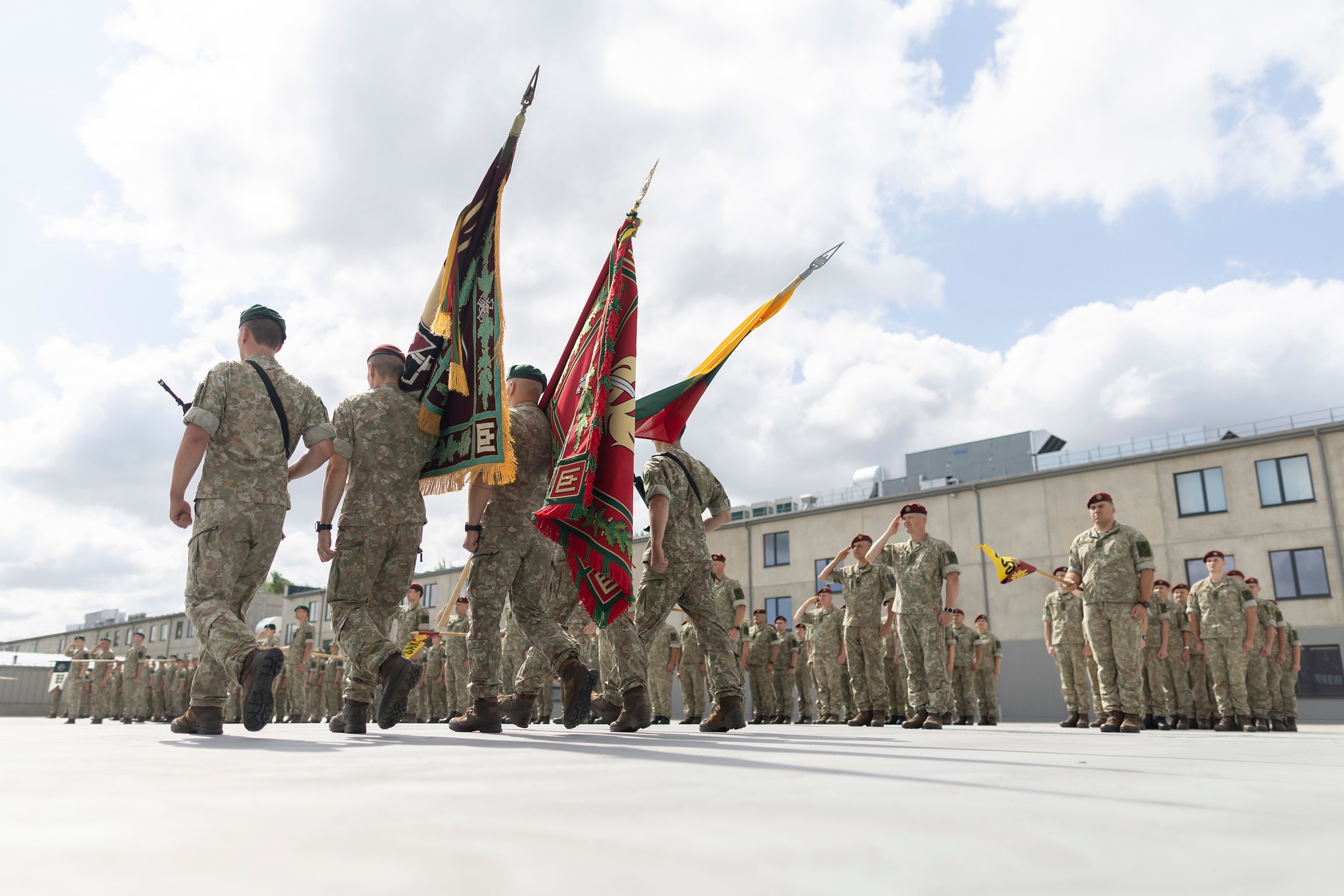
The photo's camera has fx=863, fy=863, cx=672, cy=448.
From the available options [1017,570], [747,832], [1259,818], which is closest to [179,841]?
[747,832]

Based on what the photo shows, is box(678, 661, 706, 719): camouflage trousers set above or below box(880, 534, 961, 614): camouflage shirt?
below

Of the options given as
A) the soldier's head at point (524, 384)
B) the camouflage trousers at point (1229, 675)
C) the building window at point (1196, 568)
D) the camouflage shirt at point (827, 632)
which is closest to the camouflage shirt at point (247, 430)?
the soldier's head at point (524, 384)

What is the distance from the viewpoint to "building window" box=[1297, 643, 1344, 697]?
21.3 metres

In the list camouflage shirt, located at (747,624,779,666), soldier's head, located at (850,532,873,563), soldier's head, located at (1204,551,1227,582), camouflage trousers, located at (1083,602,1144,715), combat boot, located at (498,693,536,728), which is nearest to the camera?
combat boot, located at (498,693,536,728)

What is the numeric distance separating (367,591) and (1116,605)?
19.3 feet

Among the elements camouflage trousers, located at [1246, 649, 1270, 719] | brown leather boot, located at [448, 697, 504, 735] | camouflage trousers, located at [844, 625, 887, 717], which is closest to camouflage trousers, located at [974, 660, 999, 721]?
camouflage trousers, located at [1246, 649, 1270, 719]

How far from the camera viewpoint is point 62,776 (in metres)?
2.04

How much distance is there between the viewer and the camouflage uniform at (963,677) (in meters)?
11.6

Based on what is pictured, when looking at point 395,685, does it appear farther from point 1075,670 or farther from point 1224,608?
point 1224,608

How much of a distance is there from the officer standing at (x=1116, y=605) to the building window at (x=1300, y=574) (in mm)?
19433

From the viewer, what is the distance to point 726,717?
5.32 meters

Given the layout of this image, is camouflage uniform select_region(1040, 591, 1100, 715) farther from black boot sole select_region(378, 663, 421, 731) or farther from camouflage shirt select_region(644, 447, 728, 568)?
black boot sole select_region(378, 663, 421, 731)

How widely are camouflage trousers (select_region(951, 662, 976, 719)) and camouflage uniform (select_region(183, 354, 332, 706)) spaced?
9.59 m

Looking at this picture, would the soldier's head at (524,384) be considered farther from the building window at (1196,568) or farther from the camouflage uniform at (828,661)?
the building window at (1196,568)
